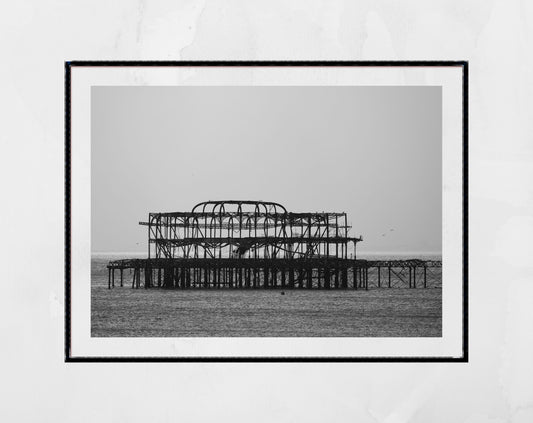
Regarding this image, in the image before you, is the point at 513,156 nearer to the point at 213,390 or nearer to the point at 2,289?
the point at 213,390

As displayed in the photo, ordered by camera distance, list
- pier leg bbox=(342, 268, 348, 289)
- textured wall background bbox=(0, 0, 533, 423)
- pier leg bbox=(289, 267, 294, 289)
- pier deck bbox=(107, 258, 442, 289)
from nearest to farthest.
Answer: textured wall background bbox=(0, 0, 533, 423)
pier deck bbox=(107, 258, 442, 289)
pier leg bbox=(289, 267, 294, 289)
pier leg bbox=(342, 268, 348, 289)

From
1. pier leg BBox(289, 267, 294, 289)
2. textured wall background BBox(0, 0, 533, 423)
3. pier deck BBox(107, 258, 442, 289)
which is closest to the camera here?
textured wall background BBox(0, 0, 533, 423)

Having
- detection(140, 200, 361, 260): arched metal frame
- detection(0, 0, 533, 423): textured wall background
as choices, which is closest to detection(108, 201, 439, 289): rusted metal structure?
detection(140, 200, 361, 260): arched metal frame

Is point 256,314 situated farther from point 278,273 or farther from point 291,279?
point 278,273

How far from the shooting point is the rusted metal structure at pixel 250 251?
4.46 m

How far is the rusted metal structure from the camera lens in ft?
14.6

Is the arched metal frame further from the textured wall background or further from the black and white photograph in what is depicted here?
the textured wall background

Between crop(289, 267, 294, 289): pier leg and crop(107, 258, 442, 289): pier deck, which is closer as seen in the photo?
crop(107, 258, 442, 289): pier deck

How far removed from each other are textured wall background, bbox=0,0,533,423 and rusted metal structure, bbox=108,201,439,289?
46 centimetres

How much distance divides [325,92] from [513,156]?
1.08 meters

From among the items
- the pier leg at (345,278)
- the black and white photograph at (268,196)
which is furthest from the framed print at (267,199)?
the pier leg at (345,278)
